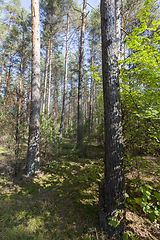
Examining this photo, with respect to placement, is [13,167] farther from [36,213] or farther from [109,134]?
[109,134]

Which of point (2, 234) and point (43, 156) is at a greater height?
point (43, 156)

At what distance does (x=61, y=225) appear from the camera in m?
2.74

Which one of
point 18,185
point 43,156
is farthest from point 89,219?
point 43,156

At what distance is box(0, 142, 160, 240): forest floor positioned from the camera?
2508mm

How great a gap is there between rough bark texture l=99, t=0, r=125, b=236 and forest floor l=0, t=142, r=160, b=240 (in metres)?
0.40

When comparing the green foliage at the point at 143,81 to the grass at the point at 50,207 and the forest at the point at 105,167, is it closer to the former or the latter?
the forest at the point at 105,167

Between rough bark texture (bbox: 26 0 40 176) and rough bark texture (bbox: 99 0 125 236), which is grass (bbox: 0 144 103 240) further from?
rough bark texture (bbox: 26 0 40 176)

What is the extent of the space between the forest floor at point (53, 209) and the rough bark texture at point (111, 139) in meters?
0.40

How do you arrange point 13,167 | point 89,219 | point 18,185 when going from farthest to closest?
point 13,167 < point 18,185 < point 89,219

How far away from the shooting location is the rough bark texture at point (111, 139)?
243cm

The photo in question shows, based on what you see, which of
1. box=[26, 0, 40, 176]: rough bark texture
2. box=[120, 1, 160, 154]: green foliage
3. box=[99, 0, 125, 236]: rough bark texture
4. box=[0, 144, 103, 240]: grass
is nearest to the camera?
box=[99, 0, 125, 236]: rough bark texture

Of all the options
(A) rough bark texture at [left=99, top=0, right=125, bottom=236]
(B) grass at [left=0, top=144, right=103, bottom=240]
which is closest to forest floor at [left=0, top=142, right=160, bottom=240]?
(B) grass at [left=0, top=144, right=103, bottom=240]

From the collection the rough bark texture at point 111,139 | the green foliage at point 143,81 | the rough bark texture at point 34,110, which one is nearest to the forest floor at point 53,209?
the rough bark texture at point 111,139

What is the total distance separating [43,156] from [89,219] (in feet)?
12.9
